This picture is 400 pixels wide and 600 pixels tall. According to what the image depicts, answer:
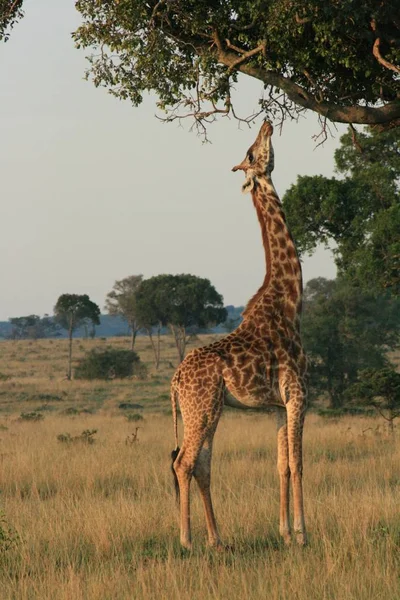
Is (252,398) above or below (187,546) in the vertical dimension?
above

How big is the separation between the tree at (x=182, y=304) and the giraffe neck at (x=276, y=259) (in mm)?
52652

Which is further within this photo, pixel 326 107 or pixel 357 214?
pixel 357 214

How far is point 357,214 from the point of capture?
22.1 meters

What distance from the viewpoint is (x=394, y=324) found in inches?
1886

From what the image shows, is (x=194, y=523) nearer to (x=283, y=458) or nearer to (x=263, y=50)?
(x=283, y=458)

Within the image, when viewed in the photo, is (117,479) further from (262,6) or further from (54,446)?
(262,6)

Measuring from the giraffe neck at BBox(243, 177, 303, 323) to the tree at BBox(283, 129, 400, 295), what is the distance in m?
11.6

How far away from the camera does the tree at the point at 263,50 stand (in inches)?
442

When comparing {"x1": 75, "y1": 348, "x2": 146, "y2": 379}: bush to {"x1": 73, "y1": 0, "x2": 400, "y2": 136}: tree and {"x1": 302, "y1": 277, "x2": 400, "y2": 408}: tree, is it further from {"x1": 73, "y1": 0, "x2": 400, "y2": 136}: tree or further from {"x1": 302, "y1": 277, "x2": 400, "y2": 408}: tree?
{"x1": 73, "y1": 0, "x2": 400, "y2": 136}: tree

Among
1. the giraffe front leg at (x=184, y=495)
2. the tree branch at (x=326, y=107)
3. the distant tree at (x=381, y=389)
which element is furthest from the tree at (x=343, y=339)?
the giraffe front leg at (x=184, y=495)

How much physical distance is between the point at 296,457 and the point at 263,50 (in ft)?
18.4

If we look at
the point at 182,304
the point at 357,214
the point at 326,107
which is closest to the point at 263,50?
the point at 326,107

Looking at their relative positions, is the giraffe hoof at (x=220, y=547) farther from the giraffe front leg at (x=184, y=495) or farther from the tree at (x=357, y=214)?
the tree at (x=357, y=214)

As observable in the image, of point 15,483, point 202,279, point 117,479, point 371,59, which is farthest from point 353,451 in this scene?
point 202,279
